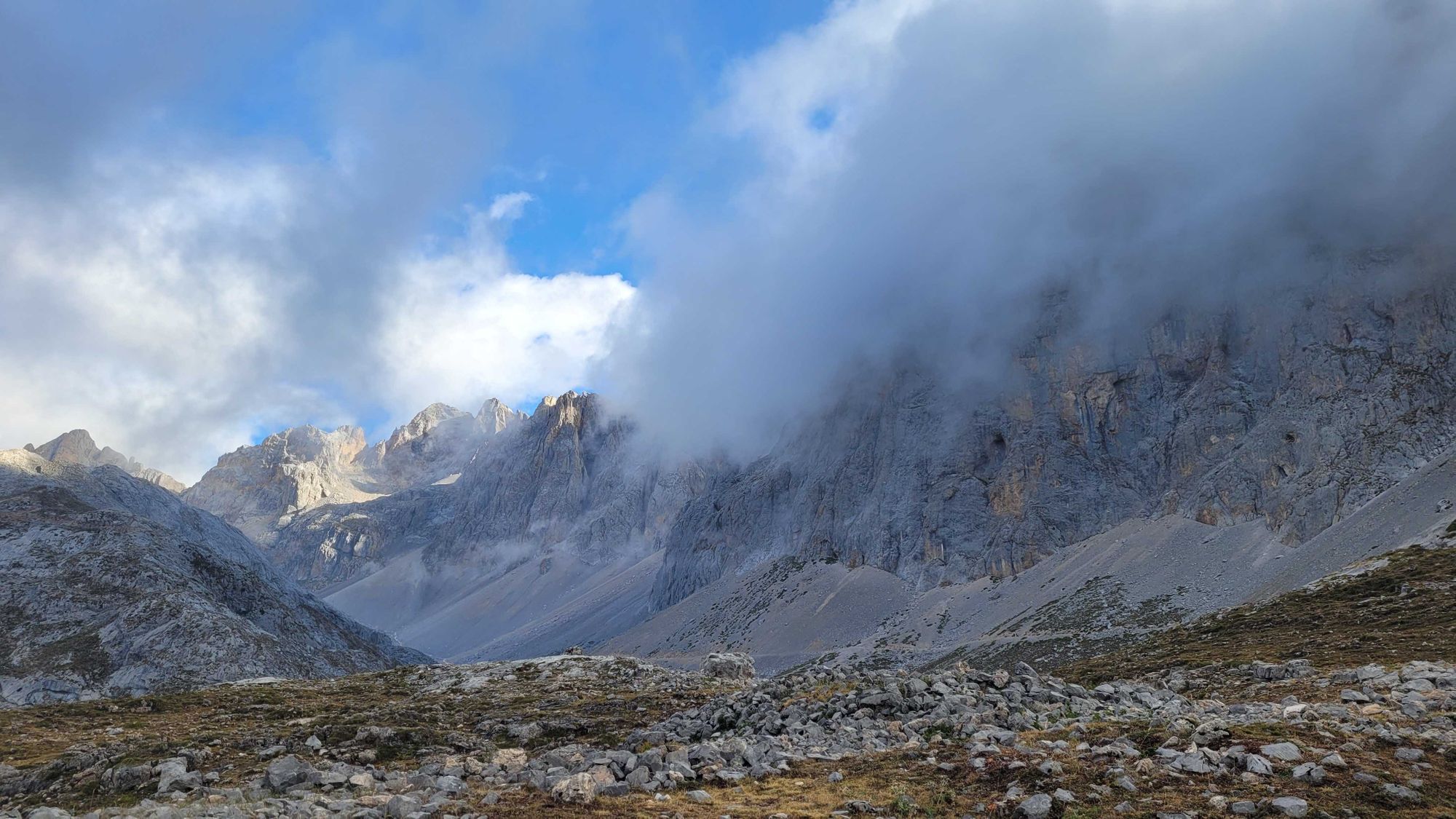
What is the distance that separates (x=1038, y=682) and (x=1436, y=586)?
57.6 metres

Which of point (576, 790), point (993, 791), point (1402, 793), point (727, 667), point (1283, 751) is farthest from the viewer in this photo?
point (727, 667)

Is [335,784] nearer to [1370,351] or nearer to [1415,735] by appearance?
[1415,735]

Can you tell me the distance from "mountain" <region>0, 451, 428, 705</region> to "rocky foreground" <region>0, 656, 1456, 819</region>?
42.4 m

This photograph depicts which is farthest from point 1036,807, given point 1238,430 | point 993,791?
point 1238,430

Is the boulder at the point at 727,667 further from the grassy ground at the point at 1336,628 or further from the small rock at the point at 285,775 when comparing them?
the small rock at the point at 285,775

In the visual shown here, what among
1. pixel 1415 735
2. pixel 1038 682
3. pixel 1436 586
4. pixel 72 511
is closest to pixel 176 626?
pixel 72 511

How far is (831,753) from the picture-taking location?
26766mm

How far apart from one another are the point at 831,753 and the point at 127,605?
97.9 m

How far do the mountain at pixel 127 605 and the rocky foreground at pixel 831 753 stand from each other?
42.4 meters

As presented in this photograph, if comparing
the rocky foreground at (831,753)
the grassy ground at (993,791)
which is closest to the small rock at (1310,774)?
the rocky foreground at (831,753)

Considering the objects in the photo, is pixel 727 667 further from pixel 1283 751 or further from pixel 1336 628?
pixel 1283 751

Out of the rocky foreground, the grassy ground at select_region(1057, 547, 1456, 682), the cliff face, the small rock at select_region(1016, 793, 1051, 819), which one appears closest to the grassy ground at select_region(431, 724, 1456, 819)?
the rocky foreground

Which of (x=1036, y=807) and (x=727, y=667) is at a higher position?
(x=1036, y=807)

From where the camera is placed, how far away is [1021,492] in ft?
635
